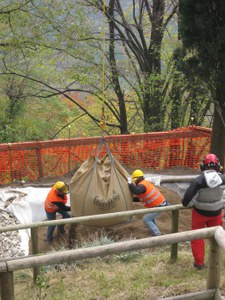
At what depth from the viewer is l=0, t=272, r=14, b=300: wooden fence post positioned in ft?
9.23

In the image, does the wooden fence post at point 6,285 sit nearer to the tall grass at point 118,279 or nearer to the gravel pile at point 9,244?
the tall grass at point 118,279

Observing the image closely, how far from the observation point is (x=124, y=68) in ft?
49.8

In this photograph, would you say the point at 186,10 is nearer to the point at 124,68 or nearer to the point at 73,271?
the point at 73,271

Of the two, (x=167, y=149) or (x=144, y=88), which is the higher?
(x=144, y=88)

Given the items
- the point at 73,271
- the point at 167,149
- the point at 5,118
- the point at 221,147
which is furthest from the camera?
the point at 5,118

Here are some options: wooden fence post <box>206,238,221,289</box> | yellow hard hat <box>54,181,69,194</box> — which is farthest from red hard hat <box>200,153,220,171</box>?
yellow hard hat <box>54,181,69,194</box>

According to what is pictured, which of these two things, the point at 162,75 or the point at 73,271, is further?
the point at 162,75

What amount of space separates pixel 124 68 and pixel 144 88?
1.26 metres

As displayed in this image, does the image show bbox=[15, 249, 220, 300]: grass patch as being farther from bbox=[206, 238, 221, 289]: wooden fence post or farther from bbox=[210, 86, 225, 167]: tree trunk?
bbox=[210, 86, 225, 167]: tree trunk

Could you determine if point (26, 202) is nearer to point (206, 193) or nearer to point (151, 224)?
point (151, 224)

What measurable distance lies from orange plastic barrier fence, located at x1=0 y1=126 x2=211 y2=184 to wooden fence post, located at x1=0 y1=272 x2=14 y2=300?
607 cm

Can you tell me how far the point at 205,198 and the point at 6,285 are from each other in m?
2.36

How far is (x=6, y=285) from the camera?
9.32 feet

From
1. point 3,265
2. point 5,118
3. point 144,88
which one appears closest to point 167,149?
point 144,88
